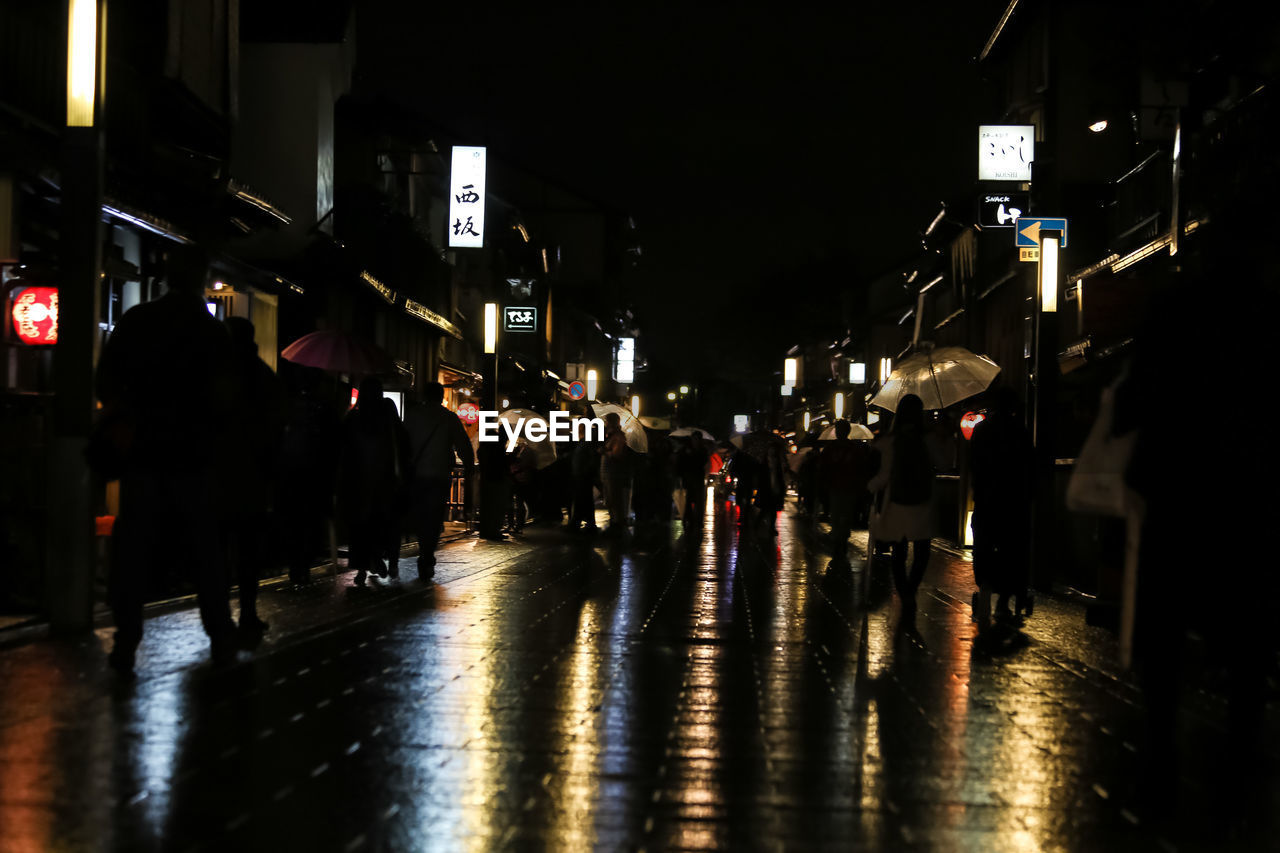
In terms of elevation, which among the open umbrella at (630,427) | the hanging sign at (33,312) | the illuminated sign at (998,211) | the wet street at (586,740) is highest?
the illuminated sign at (998,211)

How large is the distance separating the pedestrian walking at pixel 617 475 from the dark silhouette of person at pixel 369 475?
1312cm

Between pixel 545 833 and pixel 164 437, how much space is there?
388cm

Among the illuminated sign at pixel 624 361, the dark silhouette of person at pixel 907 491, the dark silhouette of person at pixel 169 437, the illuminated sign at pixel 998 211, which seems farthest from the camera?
the illuminated sign at pixel 624 361

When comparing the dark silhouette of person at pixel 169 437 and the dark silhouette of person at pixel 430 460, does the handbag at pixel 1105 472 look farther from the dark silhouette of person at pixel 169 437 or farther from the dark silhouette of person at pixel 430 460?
the dark silhouette of person at pixel 430 460

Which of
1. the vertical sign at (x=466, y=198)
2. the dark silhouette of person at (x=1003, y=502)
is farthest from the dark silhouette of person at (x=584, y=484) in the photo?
the dark silhouette of person at (x=1003, y=502)

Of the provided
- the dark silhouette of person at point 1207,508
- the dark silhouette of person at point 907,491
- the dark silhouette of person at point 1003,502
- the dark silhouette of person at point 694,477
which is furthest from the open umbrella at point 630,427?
the dark silhouette of person at point 1207,508

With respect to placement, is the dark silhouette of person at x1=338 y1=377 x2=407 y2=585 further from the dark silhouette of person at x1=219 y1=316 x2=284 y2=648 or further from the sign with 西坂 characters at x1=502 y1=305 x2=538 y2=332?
the sign with 西坂 characters at x1=502 y1=305 x2=538 y2=332

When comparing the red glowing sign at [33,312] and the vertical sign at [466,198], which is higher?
the vertical sign at [466,198]

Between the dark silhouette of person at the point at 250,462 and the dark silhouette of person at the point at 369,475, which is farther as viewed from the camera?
the dark silhouette of person at the point at 369,475

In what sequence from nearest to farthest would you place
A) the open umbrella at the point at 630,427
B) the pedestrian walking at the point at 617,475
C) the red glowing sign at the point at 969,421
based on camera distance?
1. the pedestrian walking at the point at 617,475
2. the red glowing sign at the point at 969,421
3. the open umbrella at the point at 630,427

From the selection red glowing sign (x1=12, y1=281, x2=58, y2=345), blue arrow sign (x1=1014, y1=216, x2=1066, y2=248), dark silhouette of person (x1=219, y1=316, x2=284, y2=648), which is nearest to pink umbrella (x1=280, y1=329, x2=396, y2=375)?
red glowing sign (x1=12, y1=281, x2=58, y2=345)

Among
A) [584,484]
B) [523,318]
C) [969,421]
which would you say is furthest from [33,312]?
[523,318]

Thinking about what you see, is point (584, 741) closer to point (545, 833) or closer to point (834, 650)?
point (545, 833)

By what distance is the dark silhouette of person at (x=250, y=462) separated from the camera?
8164 millimetres
